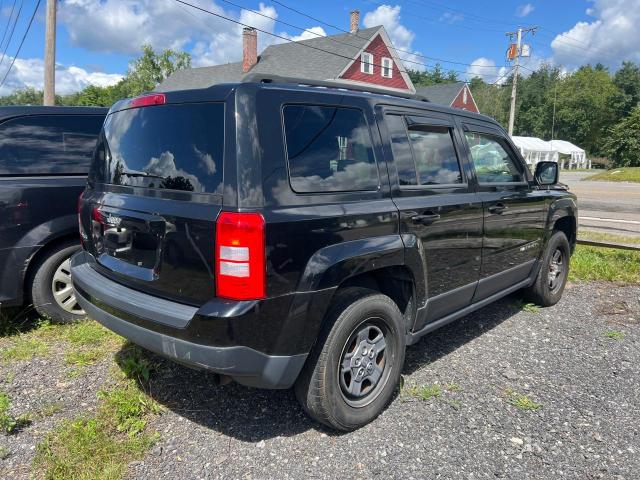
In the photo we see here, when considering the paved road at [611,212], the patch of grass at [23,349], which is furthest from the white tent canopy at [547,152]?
the patch of grass at [23,349]

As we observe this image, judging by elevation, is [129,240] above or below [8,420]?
above

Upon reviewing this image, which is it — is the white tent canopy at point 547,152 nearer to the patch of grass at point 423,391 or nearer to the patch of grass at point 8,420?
the patch of grass at point 423,391

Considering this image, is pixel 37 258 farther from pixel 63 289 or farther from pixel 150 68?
pixel 150 68

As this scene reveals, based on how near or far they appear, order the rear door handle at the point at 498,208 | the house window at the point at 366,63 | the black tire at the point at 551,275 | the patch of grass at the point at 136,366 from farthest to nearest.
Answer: the house window at the point at 366,63 < the black tire at the point at 551,275 < the rear door handle at the point at 498,208 < the patch of grass at the point at 136,366

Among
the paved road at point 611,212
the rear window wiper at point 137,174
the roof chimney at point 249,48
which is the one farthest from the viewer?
the roof chimney at point 249,48

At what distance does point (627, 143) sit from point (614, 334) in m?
48.5

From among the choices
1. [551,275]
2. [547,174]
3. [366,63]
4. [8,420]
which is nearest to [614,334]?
[551,275]

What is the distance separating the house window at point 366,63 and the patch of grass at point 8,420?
31.9 m

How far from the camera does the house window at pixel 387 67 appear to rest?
3428 cm

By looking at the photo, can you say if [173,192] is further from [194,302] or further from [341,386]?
[341,386]

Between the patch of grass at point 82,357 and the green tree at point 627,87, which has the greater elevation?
the green tree at point 627,87

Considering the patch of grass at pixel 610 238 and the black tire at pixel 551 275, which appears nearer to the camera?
the black tire at pixel 551 275

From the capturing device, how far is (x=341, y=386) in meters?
2.89

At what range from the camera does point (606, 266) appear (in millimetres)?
→ 6656
